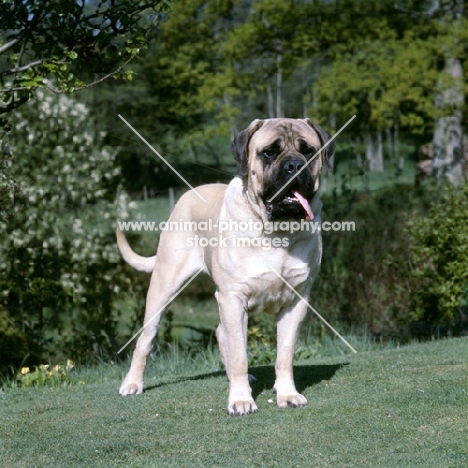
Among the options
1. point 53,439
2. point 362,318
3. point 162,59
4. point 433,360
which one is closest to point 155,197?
point 162,59

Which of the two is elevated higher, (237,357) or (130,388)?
(237,357)

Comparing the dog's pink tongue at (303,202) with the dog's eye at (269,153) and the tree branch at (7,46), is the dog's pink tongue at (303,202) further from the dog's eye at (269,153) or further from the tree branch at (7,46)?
the tree branch at (7,46)

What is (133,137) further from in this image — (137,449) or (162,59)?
(137,449)

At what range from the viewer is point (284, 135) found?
4.48 meters

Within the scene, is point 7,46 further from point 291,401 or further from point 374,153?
point 374,153

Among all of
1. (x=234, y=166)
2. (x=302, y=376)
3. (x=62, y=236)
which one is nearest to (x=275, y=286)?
(x=302, y=376)

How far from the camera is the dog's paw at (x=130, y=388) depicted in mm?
5230

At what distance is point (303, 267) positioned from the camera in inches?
180

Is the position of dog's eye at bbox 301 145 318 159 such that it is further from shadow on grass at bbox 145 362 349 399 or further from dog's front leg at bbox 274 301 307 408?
shadow on grass at bbox 145 362 349 399

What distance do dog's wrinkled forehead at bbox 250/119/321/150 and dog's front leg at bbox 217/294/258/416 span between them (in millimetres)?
906

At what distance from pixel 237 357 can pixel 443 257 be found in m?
3.55

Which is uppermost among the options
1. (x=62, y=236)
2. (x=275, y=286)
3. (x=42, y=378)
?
(x=275, y=286)

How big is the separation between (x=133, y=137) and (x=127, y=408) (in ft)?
12.9

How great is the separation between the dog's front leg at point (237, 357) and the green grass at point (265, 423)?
0.09 meters
